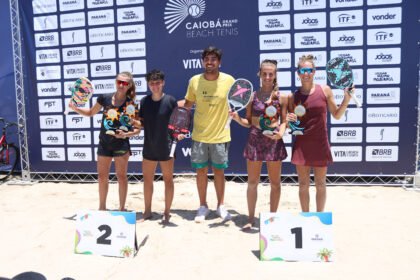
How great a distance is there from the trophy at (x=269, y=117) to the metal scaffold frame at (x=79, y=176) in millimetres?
2408

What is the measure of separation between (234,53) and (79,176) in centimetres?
357

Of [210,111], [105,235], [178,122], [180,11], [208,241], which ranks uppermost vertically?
[180,11]

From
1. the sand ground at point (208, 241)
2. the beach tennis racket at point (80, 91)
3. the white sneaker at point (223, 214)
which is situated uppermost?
the beach tennis racket at point (80, 91)

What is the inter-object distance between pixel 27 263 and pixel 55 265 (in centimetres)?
27

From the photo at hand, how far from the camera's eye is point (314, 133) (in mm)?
2945

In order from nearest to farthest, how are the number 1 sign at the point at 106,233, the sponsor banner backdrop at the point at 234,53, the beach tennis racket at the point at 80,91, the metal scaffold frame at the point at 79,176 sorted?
the number 1 sign at the point at 106,233 < the beach tennis racket at the point at 80,91 < the sponsor banner backdrop at the point at 234,53 < the metal scaffold frame at the point at 79,176

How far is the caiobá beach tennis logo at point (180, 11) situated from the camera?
5.14 meters

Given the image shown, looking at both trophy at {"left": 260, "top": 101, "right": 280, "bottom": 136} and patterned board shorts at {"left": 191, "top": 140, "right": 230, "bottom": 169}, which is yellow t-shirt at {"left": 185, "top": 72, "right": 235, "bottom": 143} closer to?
patterned board shorts at {"left": 191, "top": 140, "right": 230, "bottom": 169}

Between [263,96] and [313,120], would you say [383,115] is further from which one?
[263,96]

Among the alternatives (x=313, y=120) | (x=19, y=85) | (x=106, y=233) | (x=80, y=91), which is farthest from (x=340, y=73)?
(x=19, y=85)

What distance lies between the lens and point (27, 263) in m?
2.72

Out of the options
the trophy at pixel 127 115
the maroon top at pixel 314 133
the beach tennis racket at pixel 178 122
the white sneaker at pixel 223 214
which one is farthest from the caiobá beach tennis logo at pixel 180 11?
the white sneaker at pixel 223 214

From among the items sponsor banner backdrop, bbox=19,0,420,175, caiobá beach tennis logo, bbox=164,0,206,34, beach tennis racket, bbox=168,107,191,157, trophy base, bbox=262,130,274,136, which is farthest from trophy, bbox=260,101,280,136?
caiobá beach tennis logo, bbox=164,0,206,34

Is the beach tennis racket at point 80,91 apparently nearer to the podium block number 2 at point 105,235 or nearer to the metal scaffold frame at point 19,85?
the podium block number 2 at point 105,235
